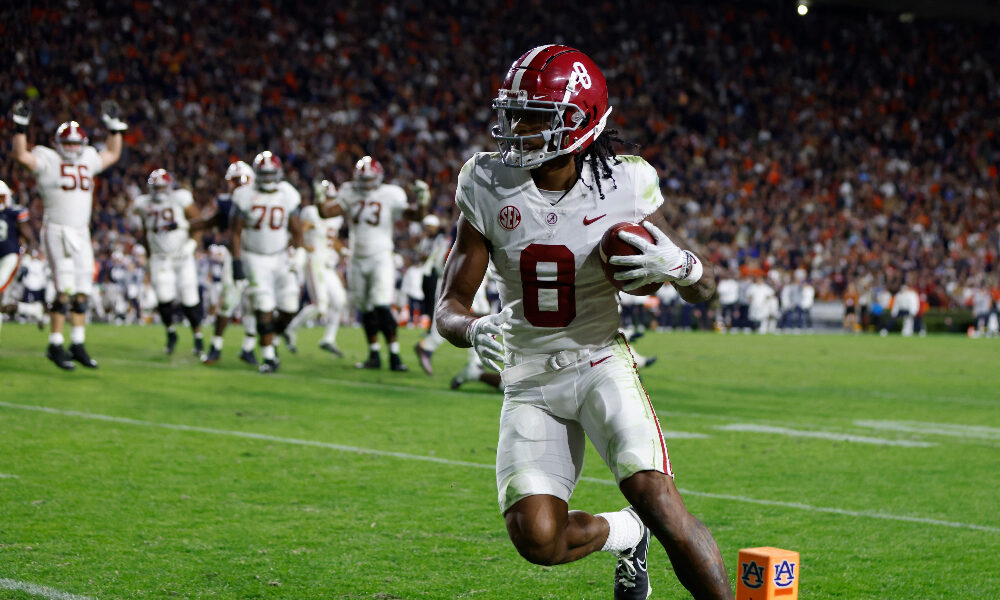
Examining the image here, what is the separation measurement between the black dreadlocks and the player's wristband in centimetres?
39

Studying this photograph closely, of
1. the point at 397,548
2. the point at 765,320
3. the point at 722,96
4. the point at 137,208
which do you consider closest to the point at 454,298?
the point at 397,548

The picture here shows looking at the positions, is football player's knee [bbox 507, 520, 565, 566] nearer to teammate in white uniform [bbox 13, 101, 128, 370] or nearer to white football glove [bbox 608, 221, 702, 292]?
white football glove [bbox 608, 221, 702, 292]

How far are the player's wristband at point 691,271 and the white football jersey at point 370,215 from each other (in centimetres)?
840

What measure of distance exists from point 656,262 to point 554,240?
0.42 m

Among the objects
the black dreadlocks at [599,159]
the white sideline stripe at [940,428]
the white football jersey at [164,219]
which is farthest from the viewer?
the white football jersey at [164,219]

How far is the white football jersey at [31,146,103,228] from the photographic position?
9969 millimetres

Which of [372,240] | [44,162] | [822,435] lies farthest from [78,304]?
[822,435]

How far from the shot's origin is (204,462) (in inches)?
234

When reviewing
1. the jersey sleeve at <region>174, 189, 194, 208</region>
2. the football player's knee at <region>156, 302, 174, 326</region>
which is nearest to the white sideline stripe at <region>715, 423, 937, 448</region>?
the football player's knee at <region>156, 302, 174, 326</region>

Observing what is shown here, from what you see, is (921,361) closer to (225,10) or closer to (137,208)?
(137,208)

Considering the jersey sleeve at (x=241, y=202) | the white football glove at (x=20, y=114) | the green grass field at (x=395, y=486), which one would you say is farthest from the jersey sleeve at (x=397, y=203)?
the white football glove at (x=20, y=114)

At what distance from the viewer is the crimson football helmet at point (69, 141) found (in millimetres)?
9945

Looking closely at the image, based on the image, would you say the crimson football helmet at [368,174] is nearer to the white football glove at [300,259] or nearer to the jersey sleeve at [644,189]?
the white football glove at [300,259]

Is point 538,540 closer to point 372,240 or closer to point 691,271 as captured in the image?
point 691,271
